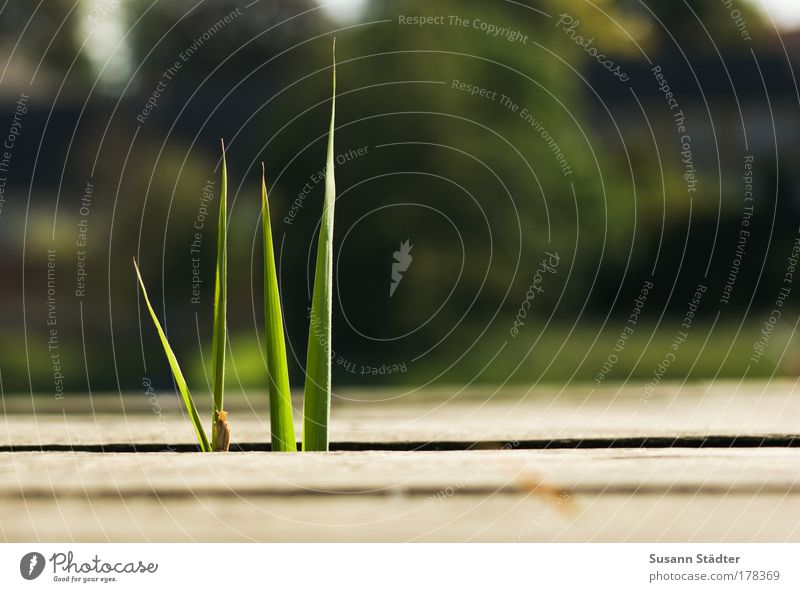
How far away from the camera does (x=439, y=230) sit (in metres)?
3.25

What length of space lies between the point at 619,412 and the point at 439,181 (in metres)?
2.18

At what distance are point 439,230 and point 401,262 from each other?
332 millimetres

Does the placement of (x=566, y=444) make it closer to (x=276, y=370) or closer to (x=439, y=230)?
(x=276, y=370)

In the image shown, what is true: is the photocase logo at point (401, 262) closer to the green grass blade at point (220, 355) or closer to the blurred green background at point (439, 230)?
the blurred green background at point (439, 230)

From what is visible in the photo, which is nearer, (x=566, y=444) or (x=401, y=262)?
(x=566, y=444)

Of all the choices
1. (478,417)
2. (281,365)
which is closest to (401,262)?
(478,417)

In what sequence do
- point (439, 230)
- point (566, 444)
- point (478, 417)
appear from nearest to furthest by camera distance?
point (566, 444)
point (478, 417)
point (439, 230)

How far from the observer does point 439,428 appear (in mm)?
1146

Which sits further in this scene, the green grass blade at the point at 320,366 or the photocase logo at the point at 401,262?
the photocase logo at the point at 401,262
